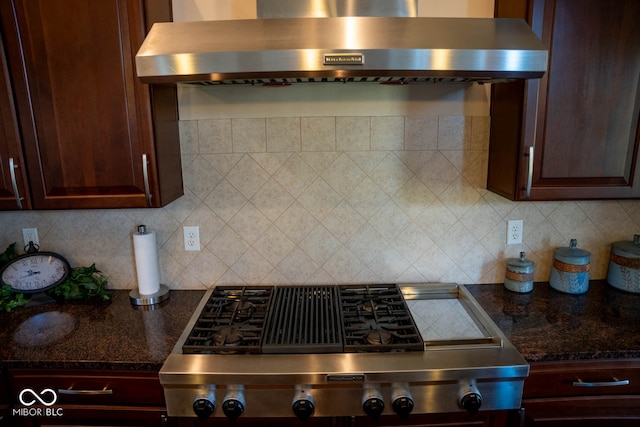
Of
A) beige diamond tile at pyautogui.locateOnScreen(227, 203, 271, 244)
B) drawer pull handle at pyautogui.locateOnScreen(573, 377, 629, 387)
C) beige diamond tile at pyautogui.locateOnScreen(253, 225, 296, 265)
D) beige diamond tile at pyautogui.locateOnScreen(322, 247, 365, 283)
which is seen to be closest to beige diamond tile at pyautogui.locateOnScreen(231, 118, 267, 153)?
beige diamond tile at pyautogui.locateOnScreen(227, 203, 271, 244)

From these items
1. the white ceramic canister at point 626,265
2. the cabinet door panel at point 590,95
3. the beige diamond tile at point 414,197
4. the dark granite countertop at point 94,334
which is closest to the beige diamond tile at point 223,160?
the dark granite countertop at point 94,334

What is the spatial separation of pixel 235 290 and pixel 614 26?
1.81 m

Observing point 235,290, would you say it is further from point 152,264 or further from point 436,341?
point 436,341

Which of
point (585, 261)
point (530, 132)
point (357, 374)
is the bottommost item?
point (357, 374)

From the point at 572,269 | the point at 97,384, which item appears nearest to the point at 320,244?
the point at 97,384

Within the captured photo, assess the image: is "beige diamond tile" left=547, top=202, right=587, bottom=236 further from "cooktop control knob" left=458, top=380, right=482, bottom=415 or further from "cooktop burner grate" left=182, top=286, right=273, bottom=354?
"cooktop burner grate" left=182, top=286, right=273, bottom=354

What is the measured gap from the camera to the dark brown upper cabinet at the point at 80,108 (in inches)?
54.1

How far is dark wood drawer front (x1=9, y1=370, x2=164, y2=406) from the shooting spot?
4.38 feet

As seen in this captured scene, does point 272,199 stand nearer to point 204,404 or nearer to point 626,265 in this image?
point 204,404

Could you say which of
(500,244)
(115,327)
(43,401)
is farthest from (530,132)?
(43,401)

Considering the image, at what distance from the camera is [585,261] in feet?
5.68

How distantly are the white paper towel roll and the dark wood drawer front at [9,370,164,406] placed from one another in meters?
0.47

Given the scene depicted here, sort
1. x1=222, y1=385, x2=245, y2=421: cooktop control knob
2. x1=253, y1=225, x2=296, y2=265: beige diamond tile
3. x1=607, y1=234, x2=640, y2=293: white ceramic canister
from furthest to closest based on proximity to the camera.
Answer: x1=253, y1=225, x2=296, y2=265: beige diamond tile
x1=607, y1=234, x2=640, y2=293: white ceramic canister
x1=222, y1=385, x2=245, y2=421: cooktop control knob

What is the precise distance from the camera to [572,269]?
174 centimetres
